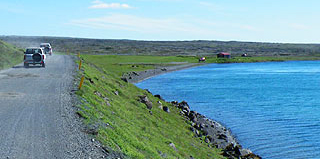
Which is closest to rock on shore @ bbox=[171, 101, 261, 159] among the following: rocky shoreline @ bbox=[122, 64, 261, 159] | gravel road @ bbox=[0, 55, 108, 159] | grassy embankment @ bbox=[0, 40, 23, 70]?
rocky shoreline @ bbox=[122, 64, 261, 159]

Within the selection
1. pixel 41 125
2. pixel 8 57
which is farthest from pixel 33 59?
pixel 41 125

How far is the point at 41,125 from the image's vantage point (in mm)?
14109

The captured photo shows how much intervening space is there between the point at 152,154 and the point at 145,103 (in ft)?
45.9

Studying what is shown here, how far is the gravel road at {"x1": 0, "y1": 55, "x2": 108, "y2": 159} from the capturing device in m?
11.4

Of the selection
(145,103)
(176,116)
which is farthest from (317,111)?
(145,103)

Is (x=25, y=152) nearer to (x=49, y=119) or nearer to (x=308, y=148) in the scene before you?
(x=49, y=119)

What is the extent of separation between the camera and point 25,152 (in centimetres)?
1112

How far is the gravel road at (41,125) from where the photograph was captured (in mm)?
11359

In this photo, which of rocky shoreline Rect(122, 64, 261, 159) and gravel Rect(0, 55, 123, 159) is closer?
gravel Rect(0, 55, 123, 159)

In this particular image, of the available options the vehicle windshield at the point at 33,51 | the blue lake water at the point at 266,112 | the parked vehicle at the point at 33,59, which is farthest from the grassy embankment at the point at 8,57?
the blue lake water at the point at 266,112

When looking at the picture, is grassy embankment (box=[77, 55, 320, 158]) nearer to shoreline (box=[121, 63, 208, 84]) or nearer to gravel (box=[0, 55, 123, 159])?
gravel (box=[0, 55, 123, 159])

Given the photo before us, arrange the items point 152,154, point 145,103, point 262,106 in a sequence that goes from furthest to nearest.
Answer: point 262,106 < point 145,103 < point 152,154

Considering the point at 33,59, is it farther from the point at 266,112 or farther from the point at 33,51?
the point at 266,112

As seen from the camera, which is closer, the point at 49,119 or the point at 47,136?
the point at 47,136
